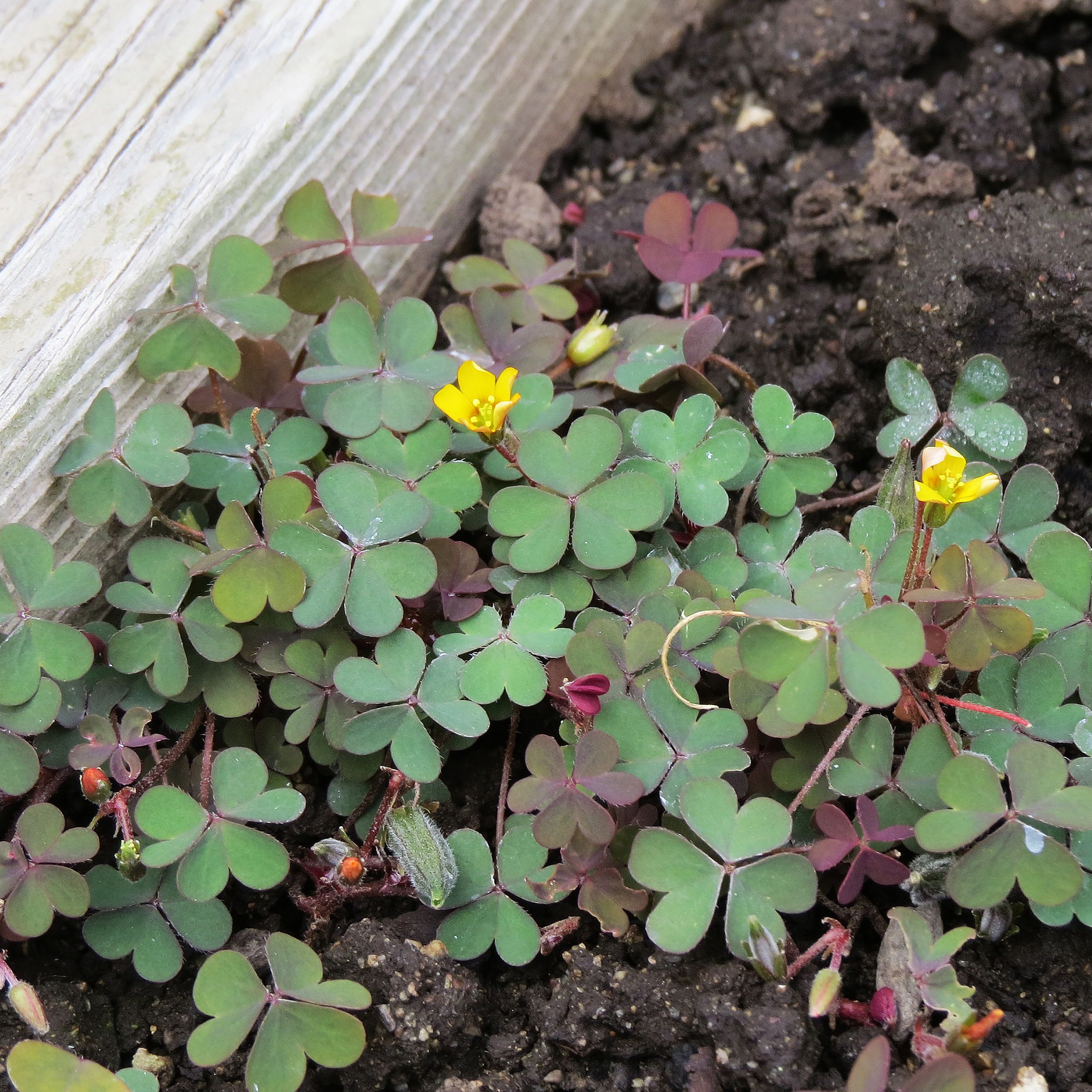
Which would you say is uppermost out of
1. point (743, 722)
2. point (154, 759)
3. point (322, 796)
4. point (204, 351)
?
point (204, 351)

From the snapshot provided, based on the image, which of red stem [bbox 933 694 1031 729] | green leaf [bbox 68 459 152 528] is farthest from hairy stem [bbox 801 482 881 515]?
green leaf [bbox 68 459 152 528]

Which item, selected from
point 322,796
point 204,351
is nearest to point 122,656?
point 322,796

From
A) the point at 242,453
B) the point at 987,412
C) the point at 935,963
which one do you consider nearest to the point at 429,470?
the point at 242,453

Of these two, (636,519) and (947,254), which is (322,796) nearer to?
(636,519)

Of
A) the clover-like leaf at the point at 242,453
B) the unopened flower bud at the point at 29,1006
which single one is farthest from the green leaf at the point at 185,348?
the unopened flower bud at the point at 29,1006

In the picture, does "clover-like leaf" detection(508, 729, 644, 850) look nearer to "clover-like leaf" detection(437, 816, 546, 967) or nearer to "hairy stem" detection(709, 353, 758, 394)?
"clover-like leaf" detection(437, 816, 546, 967)

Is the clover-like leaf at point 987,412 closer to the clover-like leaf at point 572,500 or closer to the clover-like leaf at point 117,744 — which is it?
the clover-like leaf at point 572,500
